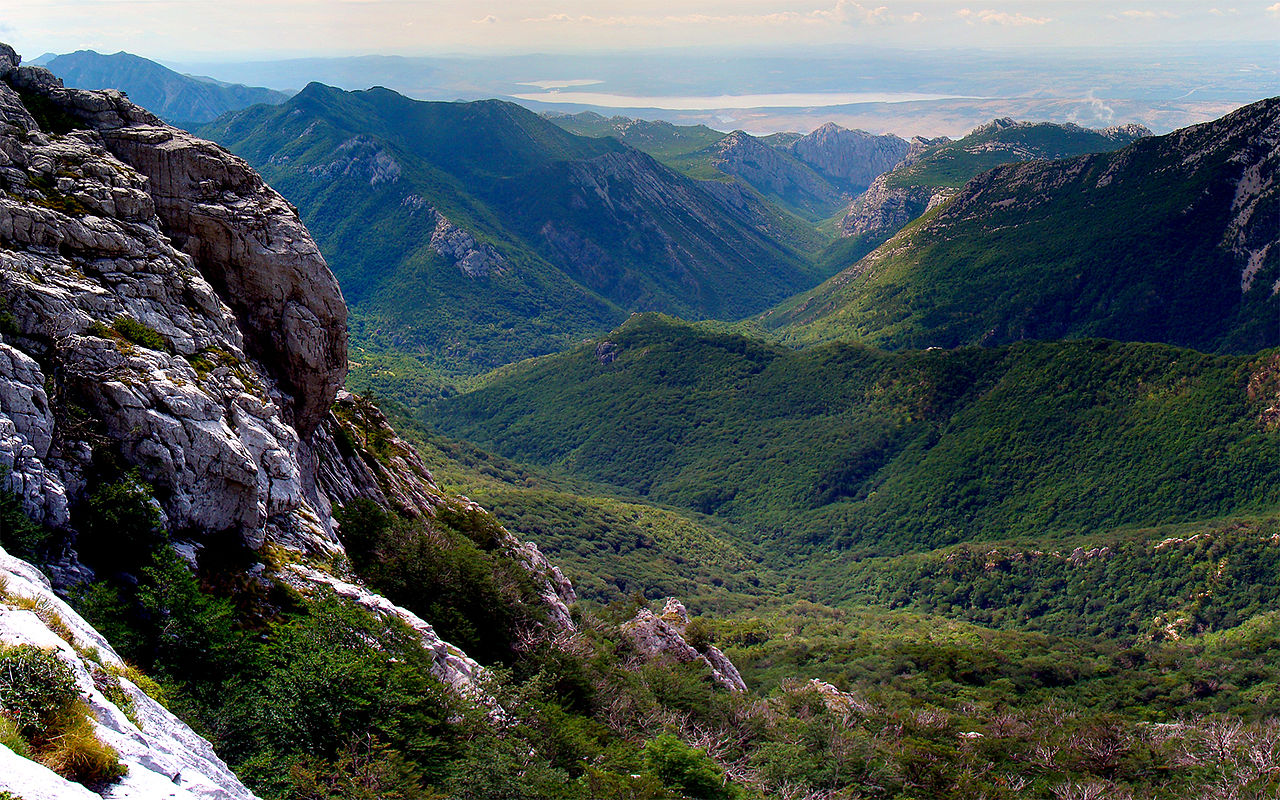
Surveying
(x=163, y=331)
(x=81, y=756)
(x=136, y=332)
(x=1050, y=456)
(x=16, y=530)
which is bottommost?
(x=1050, y=456)

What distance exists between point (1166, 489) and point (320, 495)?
493 feet

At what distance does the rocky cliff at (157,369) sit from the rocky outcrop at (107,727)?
2.6 inches

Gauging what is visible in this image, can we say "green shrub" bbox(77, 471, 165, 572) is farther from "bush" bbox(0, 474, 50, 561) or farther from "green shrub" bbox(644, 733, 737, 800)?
"green shrub" bbox(644, 733, 737, 800)

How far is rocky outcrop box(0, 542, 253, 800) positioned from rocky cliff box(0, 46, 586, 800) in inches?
2.6

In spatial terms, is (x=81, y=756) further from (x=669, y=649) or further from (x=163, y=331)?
(x=669, y=649)

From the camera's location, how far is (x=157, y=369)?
1297 inches

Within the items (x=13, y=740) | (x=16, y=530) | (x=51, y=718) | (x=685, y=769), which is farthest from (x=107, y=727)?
(x=685, y=769)

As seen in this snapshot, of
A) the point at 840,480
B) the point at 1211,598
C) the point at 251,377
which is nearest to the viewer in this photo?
the point at 251,377

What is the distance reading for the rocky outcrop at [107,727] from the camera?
1462 cm

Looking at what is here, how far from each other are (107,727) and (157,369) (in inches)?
751

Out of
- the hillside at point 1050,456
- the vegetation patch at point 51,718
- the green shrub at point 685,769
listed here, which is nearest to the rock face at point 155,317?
the vegetation patch at point 51,718

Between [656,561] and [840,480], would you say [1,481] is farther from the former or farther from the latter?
[840,480]

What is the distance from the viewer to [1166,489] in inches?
5782

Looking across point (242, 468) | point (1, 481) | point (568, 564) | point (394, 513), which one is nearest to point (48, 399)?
point (1, 481)
